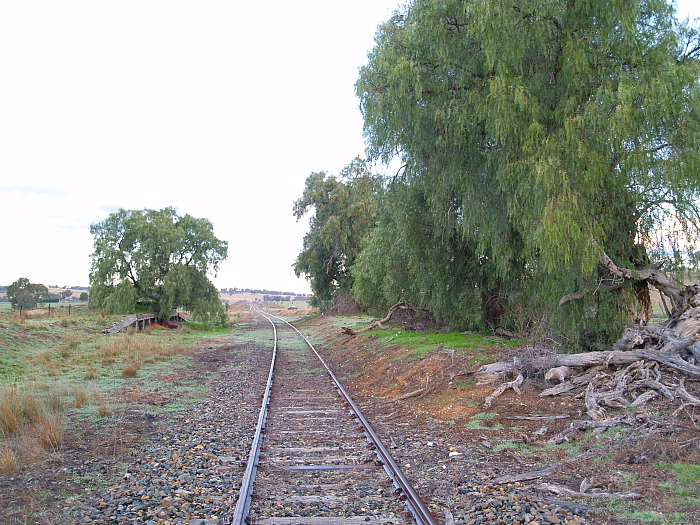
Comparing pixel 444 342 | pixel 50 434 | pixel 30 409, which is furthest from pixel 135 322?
pixel 50 434

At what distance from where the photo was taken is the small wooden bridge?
30319 millimetres

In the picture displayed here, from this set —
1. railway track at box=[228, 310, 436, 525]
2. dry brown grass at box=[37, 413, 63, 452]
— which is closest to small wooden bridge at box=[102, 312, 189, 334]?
railway track at box=[228, 310, 436, 525]

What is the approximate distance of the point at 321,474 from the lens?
6.71 m

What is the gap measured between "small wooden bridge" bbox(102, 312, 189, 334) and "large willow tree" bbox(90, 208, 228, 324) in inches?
40.0

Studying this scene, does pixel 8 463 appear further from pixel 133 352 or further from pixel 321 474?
pixel 133 352

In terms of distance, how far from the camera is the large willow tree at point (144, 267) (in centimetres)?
4025

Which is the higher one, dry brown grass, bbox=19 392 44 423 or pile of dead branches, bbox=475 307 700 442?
pile of dead branches, bbox=475 307 700 442

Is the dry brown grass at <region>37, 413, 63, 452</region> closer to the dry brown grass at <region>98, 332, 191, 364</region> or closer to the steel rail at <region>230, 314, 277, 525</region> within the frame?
the steel rail at <region>230, 314, 277, 525</region>

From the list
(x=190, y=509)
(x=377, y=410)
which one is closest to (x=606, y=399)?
(x=377, y=410)

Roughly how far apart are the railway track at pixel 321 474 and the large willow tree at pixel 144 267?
32.1m

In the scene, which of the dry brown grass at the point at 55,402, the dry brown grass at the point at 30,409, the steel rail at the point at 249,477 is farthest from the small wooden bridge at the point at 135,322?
the steel rail at the point at 249,477

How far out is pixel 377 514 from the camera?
535 centimetres

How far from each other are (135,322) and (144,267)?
5.95m

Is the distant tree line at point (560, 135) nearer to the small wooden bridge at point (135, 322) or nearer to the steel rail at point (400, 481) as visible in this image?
the steel rail at point (400, 481)
